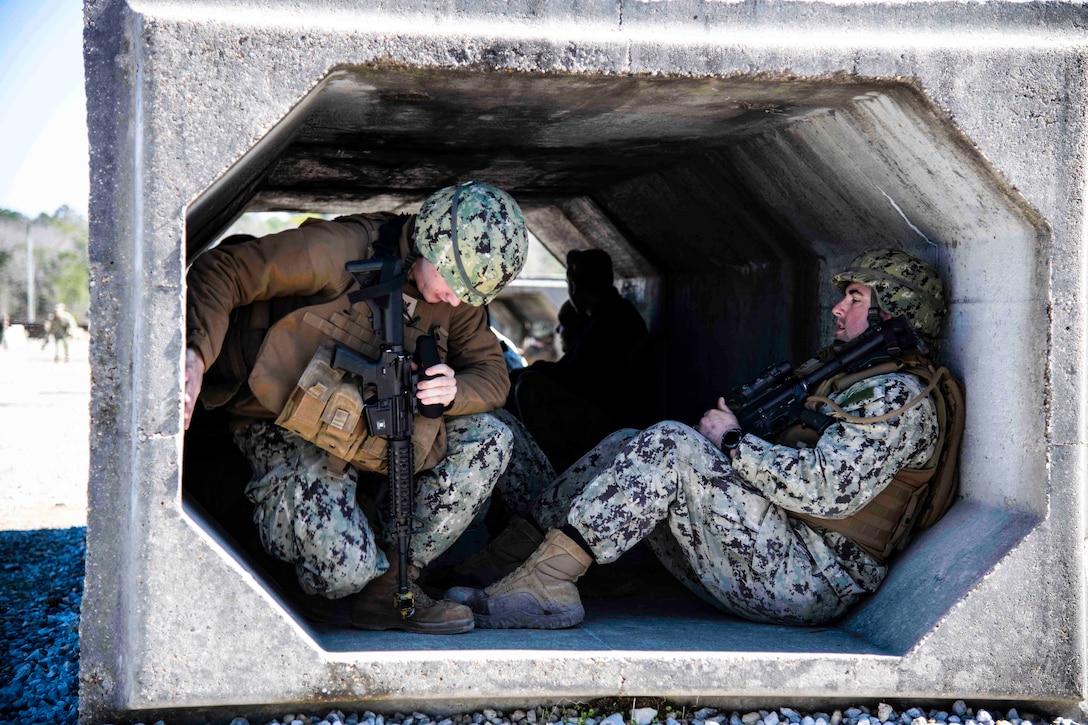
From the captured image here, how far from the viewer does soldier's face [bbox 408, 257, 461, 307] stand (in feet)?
11.3

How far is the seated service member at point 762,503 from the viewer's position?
11.1 feet

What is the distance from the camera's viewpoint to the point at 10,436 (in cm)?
1033

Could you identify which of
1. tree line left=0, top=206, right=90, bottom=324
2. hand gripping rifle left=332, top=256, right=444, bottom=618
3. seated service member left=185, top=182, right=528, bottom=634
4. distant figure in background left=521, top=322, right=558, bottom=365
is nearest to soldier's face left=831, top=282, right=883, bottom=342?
seated service member left=185, top=182, right=528, bottom=634

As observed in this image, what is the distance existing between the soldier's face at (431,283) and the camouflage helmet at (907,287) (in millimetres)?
1486

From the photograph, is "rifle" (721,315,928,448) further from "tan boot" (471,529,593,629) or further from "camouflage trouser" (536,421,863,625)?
"tan boot" (471,529,593,629)

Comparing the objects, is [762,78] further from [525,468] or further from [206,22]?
[525,468]

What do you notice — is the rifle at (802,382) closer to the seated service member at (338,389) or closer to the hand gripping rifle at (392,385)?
the seated service member at (338,389)

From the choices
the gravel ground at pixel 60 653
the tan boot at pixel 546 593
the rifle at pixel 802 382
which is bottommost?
the gravel ground at pixel 60 653

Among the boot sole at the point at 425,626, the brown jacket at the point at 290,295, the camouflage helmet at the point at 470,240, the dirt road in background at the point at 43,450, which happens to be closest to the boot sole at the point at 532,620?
the boot sole at the point at 425,626

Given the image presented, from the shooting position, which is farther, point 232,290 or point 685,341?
point 685,341

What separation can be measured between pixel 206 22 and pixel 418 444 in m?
1.44

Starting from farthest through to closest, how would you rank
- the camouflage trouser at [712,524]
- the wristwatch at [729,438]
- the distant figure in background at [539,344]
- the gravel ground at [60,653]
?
1. the distant figure in background at [539,344]
2. the wristwatch at [729,438]
3. the camouflage trouser at [712,524]
4. the gravel ground at [60,653]

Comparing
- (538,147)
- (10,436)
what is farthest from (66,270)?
(538,147)

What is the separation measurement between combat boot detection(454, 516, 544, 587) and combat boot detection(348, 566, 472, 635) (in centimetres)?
55
